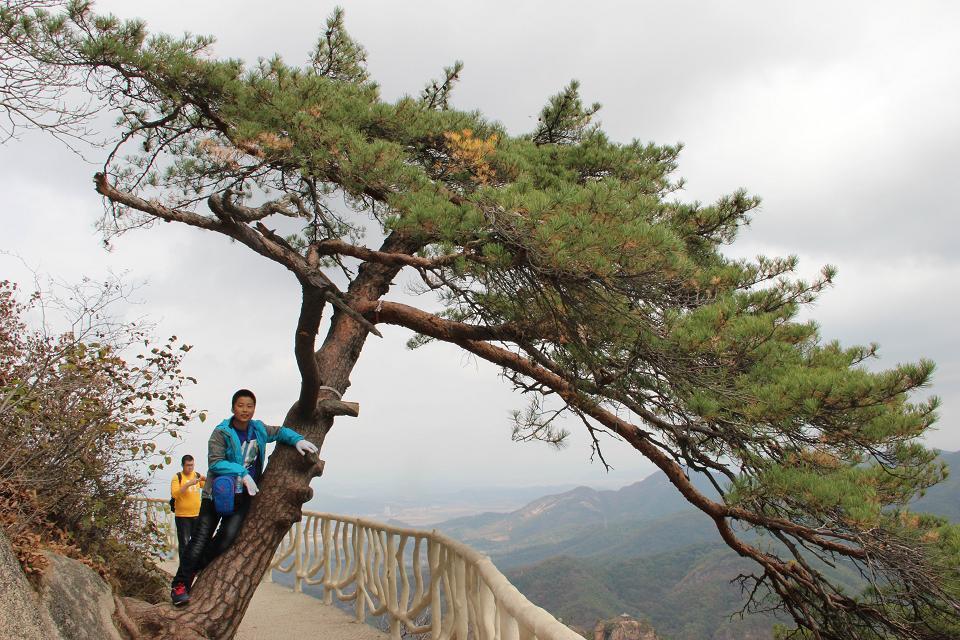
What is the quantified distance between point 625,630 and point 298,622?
60.5 feet

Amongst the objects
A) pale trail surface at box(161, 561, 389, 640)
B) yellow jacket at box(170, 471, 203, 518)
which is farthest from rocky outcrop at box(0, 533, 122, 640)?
pale trail surface at box(161, 561, 389, 640)

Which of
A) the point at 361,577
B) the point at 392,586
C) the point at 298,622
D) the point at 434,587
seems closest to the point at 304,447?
the point at 434,587

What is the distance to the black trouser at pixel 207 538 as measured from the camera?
11.6 ft

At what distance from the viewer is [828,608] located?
375cm

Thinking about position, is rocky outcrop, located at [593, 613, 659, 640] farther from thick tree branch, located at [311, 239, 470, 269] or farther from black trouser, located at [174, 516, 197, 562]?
thick tree branch, located at [311, 239, 470, 269]

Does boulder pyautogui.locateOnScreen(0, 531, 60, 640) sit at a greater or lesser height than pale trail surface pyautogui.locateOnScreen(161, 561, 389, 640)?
greater

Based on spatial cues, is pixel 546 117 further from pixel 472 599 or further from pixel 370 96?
pixel 472 599

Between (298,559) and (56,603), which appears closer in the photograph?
(56,603)

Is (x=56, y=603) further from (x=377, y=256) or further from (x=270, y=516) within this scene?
(x=377, y=256)

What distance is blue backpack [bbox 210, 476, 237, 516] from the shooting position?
11.7 ft

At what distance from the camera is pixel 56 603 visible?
2666 millimetres

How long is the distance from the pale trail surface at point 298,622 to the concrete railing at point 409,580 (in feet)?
0.49

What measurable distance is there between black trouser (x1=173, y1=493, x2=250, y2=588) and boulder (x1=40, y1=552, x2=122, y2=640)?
42 cm

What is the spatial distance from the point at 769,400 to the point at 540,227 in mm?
1302
